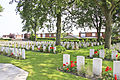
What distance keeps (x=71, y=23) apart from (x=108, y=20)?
22.3ft

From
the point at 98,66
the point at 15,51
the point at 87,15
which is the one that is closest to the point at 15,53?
the point at 15,51

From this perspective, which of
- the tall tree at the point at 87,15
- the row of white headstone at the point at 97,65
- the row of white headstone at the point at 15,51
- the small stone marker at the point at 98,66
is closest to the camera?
the row of white headstone at the point at 97,65

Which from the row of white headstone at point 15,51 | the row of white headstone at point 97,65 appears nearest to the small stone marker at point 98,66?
the row of white headstone at point 97,65

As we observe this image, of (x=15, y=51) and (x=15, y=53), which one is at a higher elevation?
(x=15, y=51)

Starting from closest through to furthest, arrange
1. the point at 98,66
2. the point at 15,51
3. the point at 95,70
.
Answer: the point at 98,66, the point at 95,70, the point at 15,51

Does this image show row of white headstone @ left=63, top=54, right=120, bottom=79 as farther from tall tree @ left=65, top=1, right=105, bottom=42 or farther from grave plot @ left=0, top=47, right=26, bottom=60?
tall tree @ left=65, top=1, right=105, bottom=42

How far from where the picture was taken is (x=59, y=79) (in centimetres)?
386

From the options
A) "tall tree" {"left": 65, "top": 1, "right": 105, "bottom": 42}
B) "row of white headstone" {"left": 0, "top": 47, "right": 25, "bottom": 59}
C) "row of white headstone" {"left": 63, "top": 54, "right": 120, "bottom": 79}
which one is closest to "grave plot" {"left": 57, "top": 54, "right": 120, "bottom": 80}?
"row of white headstone" {"left": 63, "top": 54, "right": 120, "bottom": 79}

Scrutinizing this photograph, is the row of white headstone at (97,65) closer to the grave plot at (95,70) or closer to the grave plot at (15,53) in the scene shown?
the grave plot at (95,70)

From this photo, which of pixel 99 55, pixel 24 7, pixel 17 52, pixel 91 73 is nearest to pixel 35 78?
pixel 91 73

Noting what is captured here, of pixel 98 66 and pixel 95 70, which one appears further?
pixel 95 70

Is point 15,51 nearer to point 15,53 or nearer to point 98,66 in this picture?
point 15,53

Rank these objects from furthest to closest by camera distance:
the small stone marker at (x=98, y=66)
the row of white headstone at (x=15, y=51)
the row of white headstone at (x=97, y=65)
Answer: the row of white headstone at (x=15, y=51) < the small stone marker at (x=98, y=66) < the row of white headstone at (x=97, y=65)

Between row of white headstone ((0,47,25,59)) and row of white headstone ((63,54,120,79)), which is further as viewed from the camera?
row of white headstone ((0,47,25,59))
